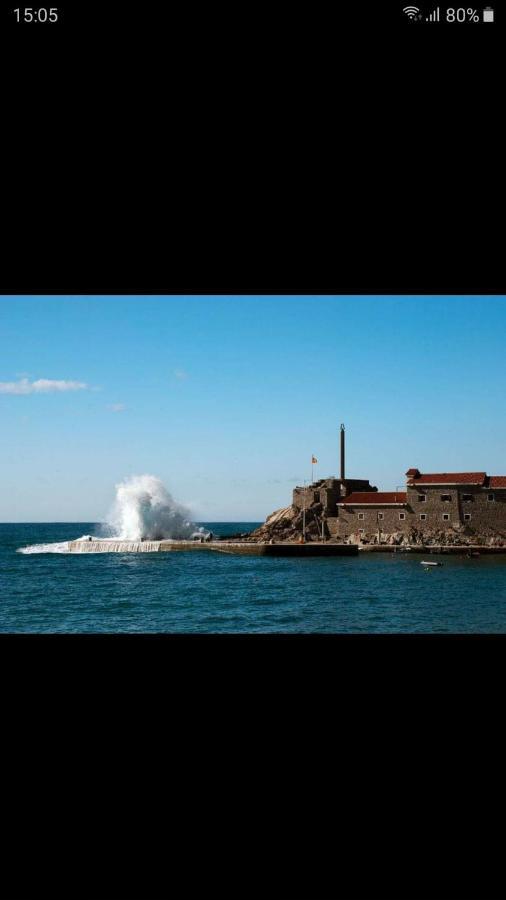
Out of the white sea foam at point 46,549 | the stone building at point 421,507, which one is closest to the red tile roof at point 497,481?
the stone building at point 421,507

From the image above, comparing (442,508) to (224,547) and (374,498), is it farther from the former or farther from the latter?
(224,547)

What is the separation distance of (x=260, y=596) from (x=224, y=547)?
14350 mm

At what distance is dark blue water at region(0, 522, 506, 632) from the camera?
16234mm

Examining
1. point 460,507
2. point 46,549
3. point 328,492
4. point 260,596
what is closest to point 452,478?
point 460,507

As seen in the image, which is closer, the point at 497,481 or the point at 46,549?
the point at 497,481

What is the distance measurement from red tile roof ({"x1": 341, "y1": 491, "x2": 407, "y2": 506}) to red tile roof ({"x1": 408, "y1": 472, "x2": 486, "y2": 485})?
79cm

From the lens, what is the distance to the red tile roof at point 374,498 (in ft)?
97.7

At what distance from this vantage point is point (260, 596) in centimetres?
2086

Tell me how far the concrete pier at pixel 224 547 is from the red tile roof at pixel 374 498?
190cm

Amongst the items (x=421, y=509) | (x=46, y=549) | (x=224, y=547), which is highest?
(x=421, y=509)

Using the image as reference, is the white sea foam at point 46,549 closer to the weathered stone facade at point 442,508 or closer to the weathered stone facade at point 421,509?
the weathered stone facade at point 421,509

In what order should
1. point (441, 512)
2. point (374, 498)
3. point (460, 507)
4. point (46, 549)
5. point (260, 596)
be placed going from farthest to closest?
point (46, 549) < point (374, 498) < point (441, 512) < point (460, 507) < point (260, 596)
